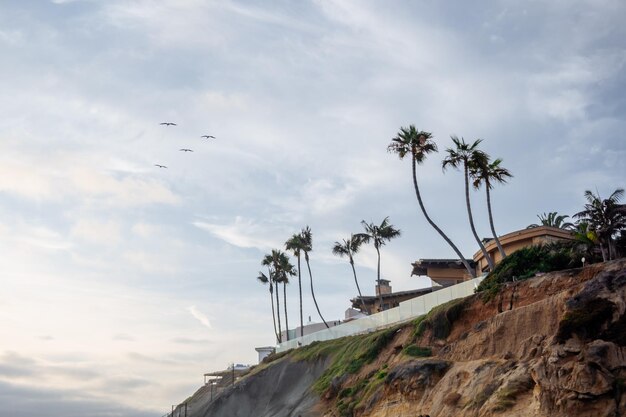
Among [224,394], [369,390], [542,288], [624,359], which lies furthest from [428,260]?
[624,359]

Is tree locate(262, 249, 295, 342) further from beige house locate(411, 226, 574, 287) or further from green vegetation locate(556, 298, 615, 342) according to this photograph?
green vegetation locate(556, 298, 615, 342)

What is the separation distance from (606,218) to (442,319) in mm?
11610

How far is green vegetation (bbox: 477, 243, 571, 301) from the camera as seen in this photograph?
131 feet

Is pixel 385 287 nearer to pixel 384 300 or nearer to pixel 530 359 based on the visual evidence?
pixel 384 300

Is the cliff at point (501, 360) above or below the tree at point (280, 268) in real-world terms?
below

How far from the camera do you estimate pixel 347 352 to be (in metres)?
52.7

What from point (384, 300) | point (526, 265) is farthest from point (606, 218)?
point (384, 300)

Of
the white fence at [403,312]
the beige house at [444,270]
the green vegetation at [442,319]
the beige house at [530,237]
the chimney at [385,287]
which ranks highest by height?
the chimney at [385,287]

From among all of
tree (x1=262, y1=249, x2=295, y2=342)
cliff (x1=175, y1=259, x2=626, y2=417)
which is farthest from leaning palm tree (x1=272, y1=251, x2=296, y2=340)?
cliff (x1=175, y1=259, x2=626, y2=417)

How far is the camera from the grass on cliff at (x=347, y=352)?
47219 mm

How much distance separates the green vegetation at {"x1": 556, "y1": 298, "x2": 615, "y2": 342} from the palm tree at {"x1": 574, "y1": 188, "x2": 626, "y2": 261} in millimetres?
13769

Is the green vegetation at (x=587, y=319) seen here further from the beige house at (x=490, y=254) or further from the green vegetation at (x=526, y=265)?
the beige house at (x=490, y=254)

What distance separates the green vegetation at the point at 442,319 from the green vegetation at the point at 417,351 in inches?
41.0

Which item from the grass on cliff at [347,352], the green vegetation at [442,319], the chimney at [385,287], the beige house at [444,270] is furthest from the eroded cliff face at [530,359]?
the chimney at [385,287]
